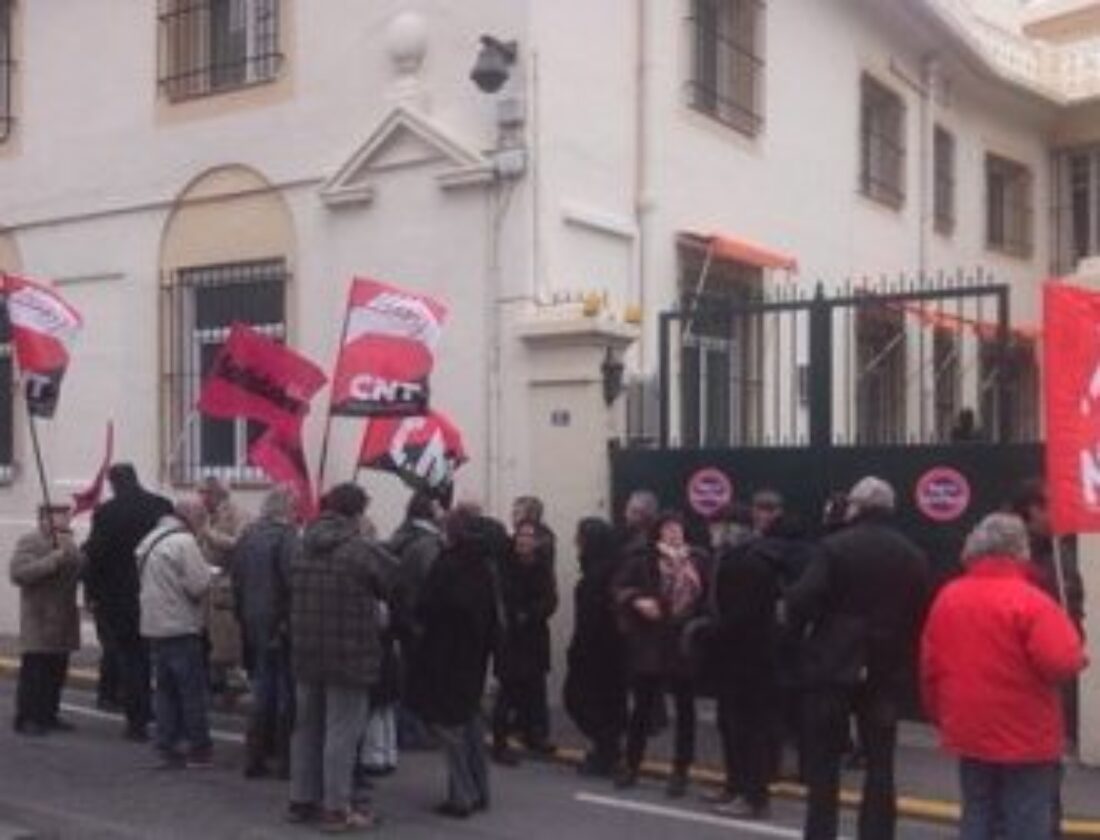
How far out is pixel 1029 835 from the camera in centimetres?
696

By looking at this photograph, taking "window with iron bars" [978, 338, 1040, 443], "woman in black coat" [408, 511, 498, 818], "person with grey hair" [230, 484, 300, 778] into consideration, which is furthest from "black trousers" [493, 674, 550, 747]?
"window with iron bars" [978, 338, 1040, 443]

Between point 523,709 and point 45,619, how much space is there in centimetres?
326

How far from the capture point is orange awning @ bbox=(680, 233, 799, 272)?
49.4 ft

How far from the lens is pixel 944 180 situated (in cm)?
2128

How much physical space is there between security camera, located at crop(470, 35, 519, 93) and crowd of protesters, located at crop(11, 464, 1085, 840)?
3.23 m

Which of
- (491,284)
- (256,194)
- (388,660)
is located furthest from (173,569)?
(256,194)

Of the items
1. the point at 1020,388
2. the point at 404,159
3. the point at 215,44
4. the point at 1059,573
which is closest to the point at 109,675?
the point at 404,159

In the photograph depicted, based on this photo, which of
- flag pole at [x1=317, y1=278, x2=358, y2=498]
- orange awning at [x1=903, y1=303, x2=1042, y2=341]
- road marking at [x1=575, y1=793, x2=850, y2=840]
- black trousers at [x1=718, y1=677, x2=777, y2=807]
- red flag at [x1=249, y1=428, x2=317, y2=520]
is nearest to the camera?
road marking at [x1=575, y1=793, x2=850, y2=840]

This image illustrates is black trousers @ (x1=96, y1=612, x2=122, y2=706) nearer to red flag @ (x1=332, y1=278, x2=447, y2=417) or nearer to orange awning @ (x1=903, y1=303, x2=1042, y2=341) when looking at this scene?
red flag @ (x1=332, y1=278, x2=447, y2=417)

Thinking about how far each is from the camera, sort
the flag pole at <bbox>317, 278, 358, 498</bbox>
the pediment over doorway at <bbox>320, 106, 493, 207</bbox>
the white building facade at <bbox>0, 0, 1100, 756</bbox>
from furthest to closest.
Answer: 1. the pediment over doorway at <bbox>320, 106, 493, 207</bbox>
2. the white building facade at <bbox>0, 0, 1100, 756</bbox>
3. the flag pole at <bbox>317, 278, 358, 498</bbox>

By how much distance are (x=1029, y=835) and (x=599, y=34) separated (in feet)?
28.2

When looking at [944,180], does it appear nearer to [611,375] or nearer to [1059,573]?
[611,375]

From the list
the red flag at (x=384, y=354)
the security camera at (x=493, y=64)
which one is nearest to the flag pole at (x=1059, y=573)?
the red flag at (x=384, y=354)

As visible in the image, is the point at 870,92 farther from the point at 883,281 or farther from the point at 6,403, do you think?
the point at 6,403
